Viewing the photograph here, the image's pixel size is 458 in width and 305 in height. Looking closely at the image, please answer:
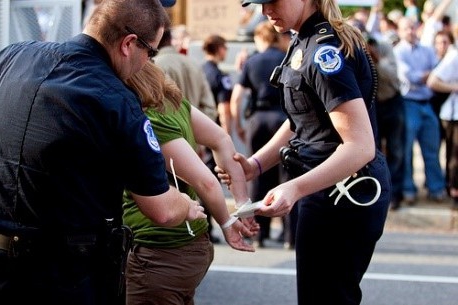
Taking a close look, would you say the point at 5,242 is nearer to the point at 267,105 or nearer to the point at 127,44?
the point at 127,44

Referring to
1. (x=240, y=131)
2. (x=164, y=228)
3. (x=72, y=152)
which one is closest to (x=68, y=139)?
(x=72, y=152)

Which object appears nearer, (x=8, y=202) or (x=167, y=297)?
(x=8, y=202)

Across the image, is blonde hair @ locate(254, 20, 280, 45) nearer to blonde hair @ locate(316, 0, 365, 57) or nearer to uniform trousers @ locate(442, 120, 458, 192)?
uniform trousers @ locate(442, 120, 458, 192)

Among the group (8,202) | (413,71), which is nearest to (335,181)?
(8,202)

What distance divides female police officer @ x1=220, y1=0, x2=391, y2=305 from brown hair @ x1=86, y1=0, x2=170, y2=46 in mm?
817

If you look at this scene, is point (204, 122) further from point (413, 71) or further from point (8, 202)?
point (413, 71)

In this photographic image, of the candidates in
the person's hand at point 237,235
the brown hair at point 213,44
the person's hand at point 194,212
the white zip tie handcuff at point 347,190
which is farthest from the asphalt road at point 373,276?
the person's hand at point 194,212

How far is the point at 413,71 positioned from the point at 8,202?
8200 mm

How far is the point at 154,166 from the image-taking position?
3475 millimetres

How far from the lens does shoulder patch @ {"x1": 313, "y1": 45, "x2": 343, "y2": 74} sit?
4.07 m

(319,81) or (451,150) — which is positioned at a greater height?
(319,81)

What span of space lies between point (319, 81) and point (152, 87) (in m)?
0.62

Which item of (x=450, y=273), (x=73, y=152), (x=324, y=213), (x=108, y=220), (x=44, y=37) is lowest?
(x=450, y=273)

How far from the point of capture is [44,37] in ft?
22.7
